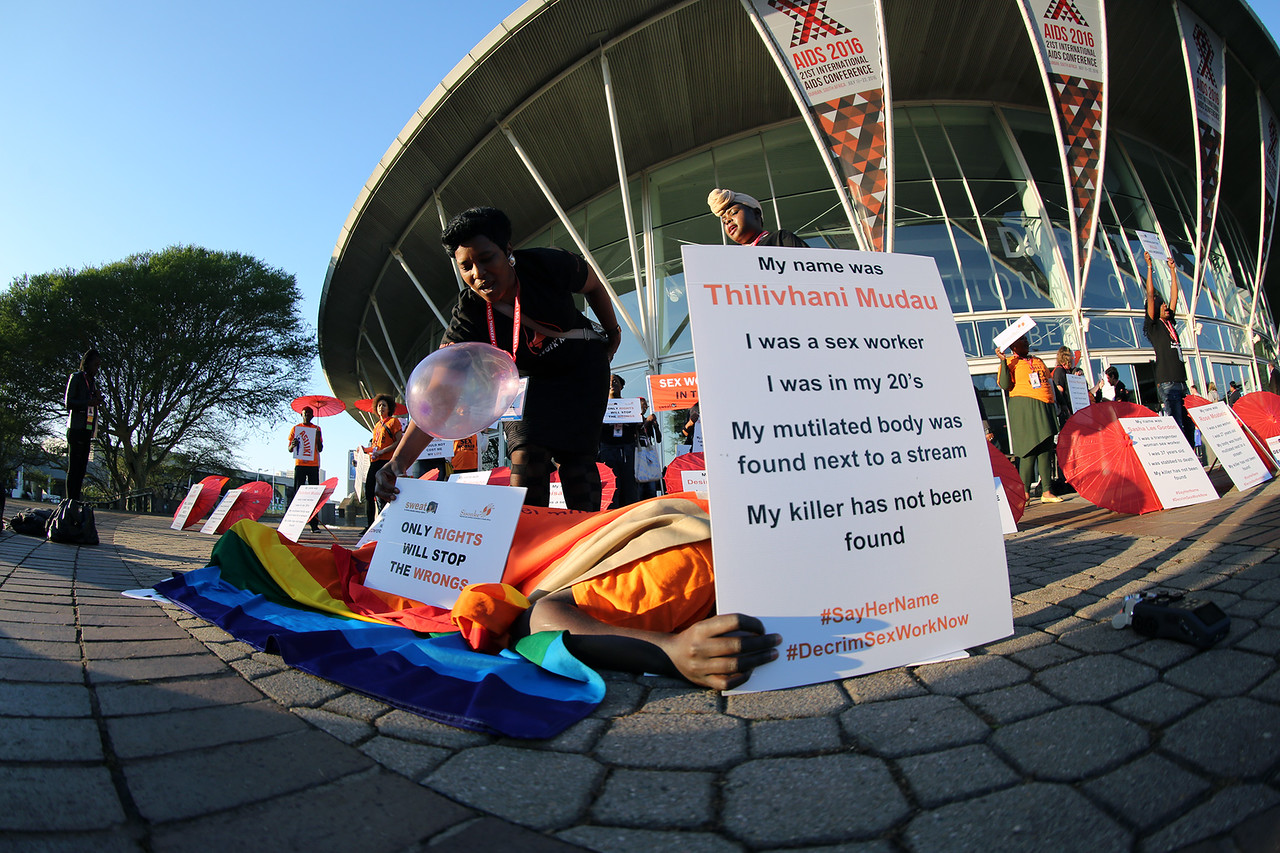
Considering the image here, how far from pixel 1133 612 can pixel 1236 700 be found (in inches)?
20.0

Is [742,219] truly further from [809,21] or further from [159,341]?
[159,341]

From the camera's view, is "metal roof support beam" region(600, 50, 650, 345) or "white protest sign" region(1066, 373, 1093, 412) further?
"metal roof support beam" region(600, 50, 650, 345)

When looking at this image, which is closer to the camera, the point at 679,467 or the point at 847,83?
the point at 679,467

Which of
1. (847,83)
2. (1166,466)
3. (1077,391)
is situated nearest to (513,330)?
(1166,466)

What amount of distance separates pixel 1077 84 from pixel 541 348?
517 inches

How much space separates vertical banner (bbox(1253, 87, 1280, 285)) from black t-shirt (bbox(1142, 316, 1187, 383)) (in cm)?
1347

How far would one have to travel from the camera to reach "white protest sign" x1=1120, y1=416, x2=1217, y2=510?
4180mm

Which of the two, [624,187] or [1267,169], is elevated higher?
[1267,169]

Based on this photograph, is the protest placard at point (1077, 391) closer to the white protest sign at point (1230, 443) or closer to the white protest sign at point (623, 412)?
the white protest sign at point (1230, 443)

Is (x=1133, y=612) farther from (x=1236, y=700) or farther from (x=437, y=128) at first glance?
(x=437, y=128)

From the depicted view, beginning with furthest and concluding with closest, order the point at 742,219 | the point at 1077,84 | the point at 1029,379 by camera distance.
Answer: the point at 1077,84 < the point at 1029,379 < the point at 742,219

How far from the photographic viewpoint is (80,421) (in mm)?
4957

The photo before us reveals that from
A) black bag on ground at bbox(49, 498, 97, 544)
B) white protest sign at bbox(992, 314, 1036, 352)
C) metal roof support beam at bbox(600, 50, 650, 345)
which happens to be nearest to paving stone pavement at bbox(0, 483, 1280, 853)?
white protest sign at bbox(992, 314, 1036, 352)

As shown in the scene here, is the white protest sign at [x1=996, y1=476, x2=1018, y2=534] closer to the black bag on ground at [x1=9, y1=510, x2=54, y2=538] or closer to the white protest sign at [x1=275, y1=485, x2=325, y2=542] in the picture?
the white protest sign at [x1=275, y1=485, x2=325, y2=542]
